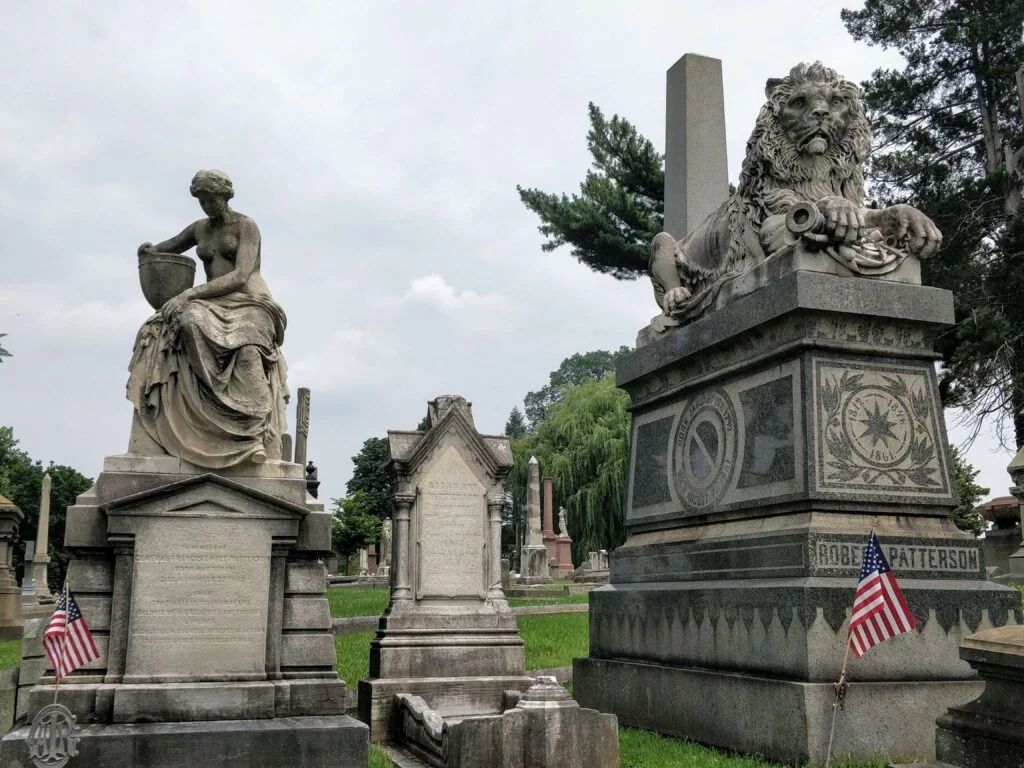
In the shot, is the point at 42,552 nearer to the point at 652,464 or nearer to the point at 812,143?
the point at 652,464

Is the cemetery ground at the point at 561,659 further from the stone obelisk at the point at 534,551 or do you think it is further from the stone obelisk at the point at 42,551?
the stone obelisk at the point at 42,551

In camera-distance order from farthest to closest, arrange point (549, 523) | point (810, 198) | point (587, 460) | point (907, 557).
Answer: point (587, 460), point (549, 523), point (810, 198), point (907, 557)

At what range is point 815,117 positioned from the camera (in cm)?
759

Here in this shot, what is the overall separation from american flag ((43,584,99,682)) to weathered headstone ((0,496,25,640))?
62.6 feet

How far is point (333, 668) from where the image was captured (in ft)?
21.2

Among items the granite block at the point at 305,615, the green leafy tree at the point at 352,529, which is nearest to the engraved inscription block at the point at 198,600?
the granite block at the point at 305,615

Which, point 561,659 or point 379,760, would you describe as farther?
point 561,659

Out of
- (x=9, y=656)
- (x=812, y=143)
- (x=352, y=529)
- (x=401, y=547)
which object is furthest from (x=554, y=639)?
(x=352, y=529)

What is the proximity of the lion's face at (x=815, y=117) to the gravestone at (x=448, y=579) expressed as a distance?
471 centimetres

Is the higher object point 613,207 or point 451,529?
point 613,207

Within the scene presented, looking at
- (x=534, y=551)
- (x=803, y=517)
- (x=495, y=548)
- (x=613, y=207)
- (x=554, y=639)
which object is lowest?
(x=554, y=639)

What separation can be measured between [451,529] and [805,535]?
5186 mm

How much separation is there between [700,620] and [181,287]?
4407mm

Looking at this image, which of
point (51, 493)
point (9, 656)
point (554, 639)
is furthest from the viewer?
point (51, 493)
